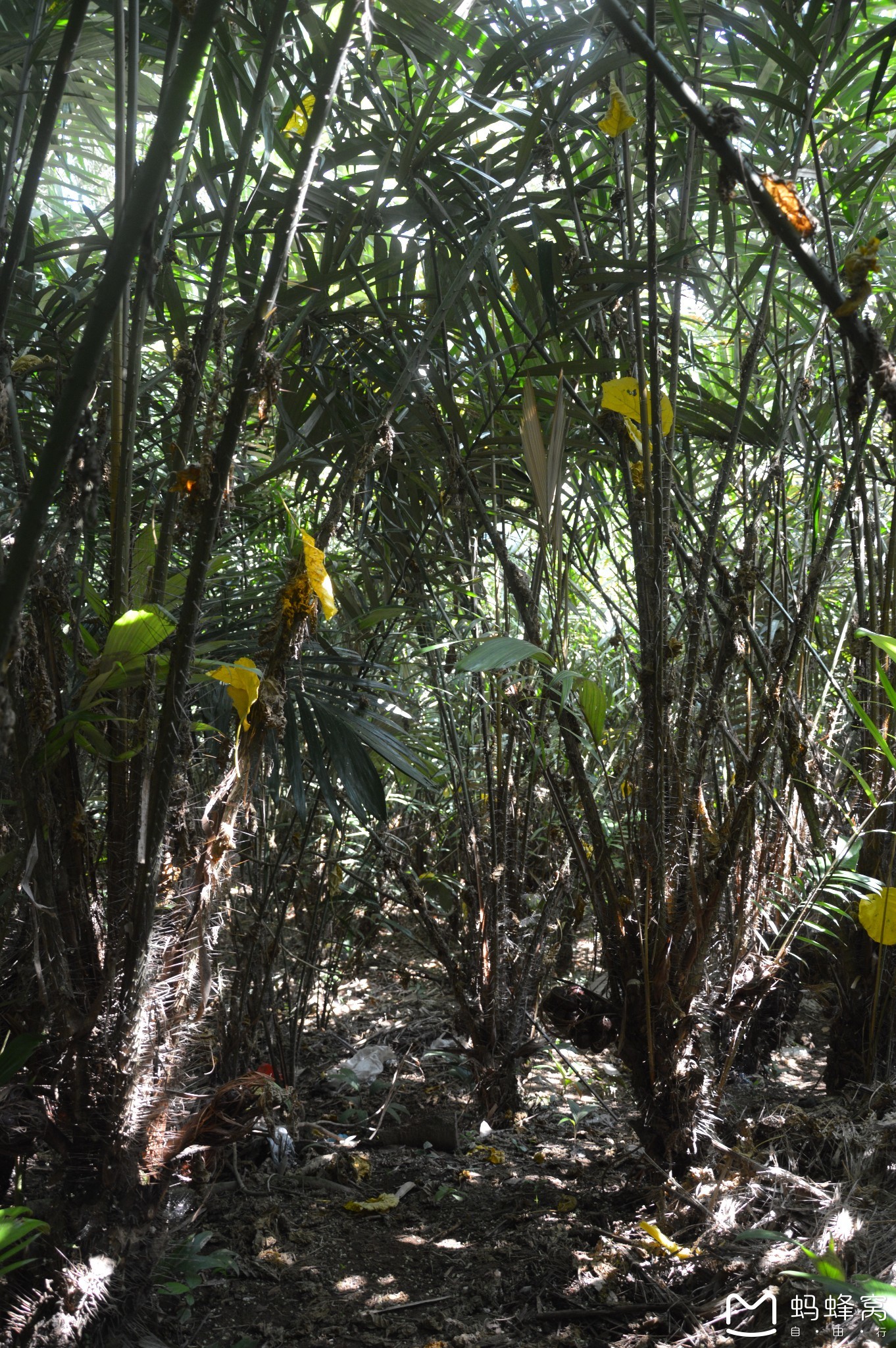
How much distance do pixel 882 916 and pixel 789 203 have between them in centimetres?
105

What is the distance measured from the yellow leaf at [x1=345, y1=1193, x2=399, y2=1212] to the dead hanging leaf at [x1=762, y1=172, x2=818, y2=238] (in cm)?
153

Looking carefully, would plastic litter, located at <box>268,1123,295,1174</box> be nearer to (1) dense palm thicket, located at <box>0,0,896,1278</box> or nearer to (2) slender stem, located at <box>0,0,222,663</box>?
(1) dense palm thicket, located at <box>0,0,896,1278</box>

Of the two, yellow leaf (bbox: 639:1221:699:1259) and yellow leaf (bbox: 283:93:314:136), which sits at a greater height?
yellow leaf (bbox: 283:93:314:136)

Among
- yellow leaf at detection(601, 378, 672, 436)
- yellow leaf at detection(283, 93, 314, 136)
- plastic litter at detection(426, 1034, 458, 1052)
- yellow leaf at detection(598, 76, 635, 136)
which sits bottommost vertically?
plastic litter at detection(426, 1034, 458, 1052)

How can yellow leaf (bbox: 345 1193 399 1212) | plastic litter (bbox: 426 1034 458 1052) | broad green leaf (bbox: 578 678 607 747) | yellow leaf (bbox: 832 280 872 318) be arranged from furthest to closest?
plastic litter (bbox: 426 1034 458 1052), yellow leaf (bbox: 345 1193 399 1212), broad green leaf (bbox: 578 678 607 747), yellow leaf (bbox: 832 280 872 318)

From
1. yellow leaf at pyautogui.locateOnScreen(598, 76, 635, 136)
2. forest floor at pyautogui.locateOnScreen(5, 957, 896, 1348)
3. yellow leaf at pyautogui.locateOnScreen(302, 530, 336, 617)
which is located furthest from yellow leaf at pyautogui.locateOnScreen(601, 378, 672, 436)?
forest floor at pyautogui.locateOnScreen(5, 957, 896, 1348)

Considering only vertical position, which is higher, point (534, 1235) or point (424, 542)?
point (424, 542)

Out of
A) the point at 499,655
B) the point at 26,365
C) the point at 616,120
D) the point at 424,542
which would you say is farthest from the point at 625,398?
the point at 424,542

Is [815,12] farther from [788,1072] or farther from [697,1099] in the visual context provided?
[788,1072]

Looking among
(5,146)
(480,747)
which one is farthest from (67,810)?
(5,146)

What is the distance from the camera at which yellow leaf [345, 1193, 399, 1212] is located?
1.50 m

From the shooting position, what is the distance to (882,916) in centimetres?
125

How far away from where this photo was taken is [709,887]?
129 centimetres

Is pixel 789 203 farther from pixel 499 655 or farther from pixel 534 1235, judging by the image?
pixel 534 1235
